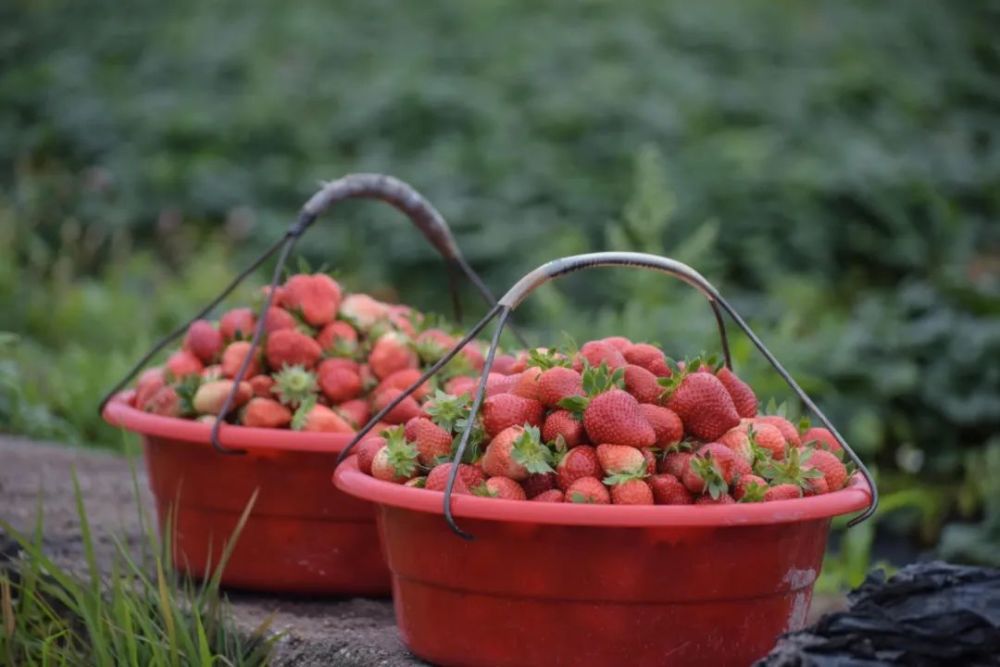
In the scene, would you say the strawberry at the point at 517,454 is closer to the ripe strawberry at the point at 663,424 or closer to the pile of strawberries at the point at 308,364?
the ripe strawberry at the point at 663,424

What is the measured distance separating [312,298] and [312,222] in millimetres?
145

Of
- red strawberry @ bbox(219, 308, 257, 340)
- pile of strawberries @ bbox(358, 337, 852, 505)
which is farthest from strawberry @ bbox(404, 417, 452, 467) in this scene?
red strawberry @ bbox(219, 308, 257, 340)

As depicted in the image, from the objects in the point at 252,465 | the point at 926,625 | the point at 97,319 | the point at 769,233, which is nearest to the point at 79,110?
the point at 97,319

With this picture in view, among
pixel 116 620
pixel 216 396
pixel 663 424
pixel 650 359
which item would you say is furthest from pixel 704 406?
pixel 116 620

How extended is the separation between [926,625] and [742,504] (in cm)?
27

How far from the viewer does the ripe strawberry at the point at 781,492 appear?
1.83 meters

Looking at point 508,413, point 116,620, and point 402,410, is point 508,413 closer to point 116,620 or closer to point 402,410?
point 402,410

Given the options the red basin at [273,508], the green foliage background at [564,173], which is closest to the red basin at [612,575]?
the red basin at [273,508]

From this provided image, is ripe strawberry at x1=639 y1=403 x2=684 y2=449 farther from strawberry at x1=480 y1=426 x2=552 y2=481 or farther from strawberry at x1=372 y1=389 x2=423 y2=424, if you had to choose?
strawberry at x1=372 y1=389 x2=423 y2=424

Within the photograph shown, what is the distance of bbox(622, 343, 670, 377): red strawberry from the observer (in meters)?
2.03

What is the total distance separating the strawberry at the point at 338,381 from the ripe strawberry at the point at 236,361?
12cm

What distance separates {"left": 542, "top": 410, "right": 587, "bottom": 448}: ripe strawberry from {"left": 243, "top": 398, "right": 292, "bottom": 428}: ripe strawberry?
2.14 ft

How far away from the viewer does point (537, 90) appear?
7164mm

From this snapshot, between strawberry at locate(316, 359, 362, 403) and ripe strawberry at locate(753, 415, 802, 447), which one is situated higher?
ripe strawberry at locate(753, 415, 802, 447)
